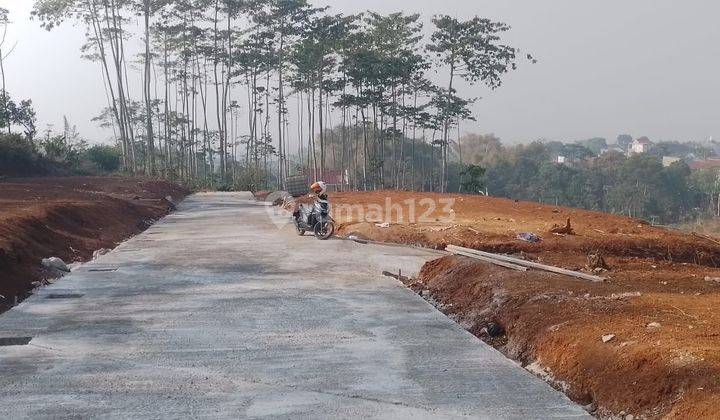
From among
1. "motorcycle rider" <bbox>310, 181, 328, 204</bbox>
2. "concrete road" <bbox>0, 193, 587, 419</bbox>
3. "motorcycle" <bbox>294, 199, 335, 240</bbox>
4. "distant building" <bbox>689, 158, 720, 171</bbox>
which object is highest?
"distant building" <bbox>689, 158, 720, 171</bbox>

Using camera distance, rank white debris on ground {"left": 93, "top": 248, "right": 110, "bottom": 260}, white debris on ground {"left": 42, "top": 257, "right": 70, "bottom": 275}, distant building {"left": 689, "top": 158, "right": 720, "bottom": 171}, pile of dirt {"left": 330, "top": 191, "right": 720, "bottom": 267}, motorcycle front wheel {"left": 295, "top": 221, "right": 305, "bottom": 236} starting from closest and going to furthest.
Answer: white debris on ground {"left": 42, "top": 257, "right": 70, "bottom": 275}, pile of dirt {"left": 330, "top": 191, "right": 720, "bottom": 267}, white debris on ground {"left": 93, "top": 248, "right": 110, "bottom": 260}, motorcycle front wheel {"left": 295, "top": 221, "right": 305, "bottom": 236}, distant building {"left": 689, "top": 158, "right": 720, "bottom": 171}

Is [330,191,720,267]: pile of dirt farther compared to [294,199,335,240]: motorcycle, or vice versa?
[294,199,335,240]: motorcycle

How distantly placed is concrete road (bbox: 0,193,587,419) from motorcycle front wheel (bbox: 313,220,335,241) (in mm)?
3332

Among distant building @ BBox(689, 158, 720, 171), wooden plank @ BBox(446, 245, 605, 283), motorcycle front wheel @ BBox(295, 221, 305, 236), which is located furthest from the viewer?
distant building @ BBox(689, 158, 720, 171)

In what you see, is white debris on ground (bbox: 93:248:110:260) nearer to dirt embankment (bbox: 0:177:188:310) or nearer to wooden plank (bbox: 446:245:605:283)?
dirt embankment (bbox: 0:177:188:310)

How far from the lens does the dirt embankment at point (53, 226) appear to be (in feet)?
27.8

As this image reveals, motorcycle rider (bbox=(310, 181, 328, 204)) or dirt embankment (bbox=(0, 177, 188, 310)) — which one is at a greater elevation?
motorcycle rider (bbox=(310, 181, 328, 204))

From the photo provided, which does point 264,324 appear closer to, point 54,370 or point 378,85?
point 54,370

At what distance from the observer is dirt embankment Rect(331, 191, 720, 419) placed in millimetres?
4305

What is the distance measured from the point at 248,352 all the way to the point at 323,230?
766 centimetres

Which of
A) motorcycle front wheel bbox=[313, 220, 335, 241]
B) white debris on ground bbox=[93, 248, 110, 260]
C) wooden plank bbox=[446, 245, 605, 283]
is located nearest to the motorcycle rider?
motorcycle front wheel bbox=[313, 220, 335, 241]

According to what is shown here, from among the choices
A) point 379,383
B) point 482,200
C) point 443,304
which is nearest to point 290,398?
point 379,383

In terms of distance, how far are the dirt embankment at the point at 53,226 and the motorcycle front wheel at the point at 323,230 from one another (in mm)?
3936

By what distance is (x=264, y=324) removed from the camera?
22.1 feet
